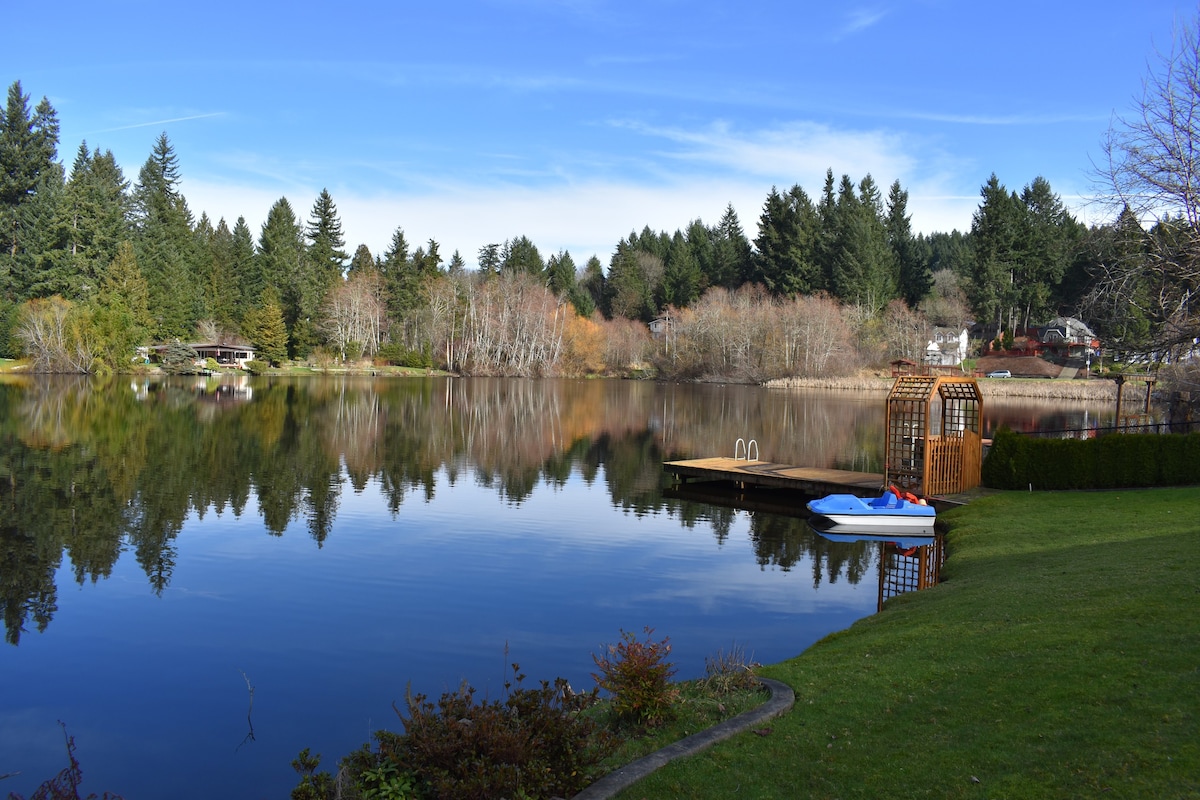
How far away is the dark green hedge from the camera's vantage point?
2041 cm

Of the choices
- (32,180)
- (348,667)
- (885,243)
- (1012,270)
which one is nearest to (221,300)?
(32,180)

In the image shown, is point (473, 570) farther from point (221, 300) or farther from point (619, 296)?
point (619, 296)

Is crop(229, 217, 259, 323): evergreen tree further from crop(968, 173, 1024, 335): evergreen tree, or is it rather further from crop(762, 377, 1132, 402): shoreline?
crop(968, 173, 1024, 335): evergreen tree

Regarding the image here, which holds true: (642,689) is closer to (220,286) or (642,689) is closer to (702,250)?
(220,286)

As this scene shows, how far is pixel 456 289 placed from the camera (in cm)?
9925

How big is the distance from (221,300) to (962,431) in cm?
9506

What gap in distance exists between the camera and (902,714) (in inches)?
285

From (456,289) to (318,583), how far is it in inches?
3408

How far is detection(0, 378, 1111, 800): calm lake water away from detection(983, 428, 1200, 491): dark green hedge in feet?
19.6

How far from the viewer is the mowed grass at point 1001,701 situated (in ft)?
19.1

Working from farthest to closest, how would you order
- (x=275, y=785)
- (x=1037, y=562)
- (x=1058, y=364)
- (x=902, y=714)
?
(x=1058, y=364) → (x=1037, y=562) → (x=275, y=785) → (x=902, y=714)

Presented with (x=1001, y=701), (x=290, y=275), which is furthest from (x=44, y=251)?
(x=1001, y=701)

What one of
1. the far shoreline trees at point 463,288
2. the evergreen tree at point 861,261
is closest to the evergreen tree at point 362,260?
the far shoreline trees at point 463,288

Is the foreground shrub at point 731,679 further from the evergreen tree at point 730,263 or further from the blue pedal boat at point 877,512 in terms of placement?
the evergreen tree at point 730,263
